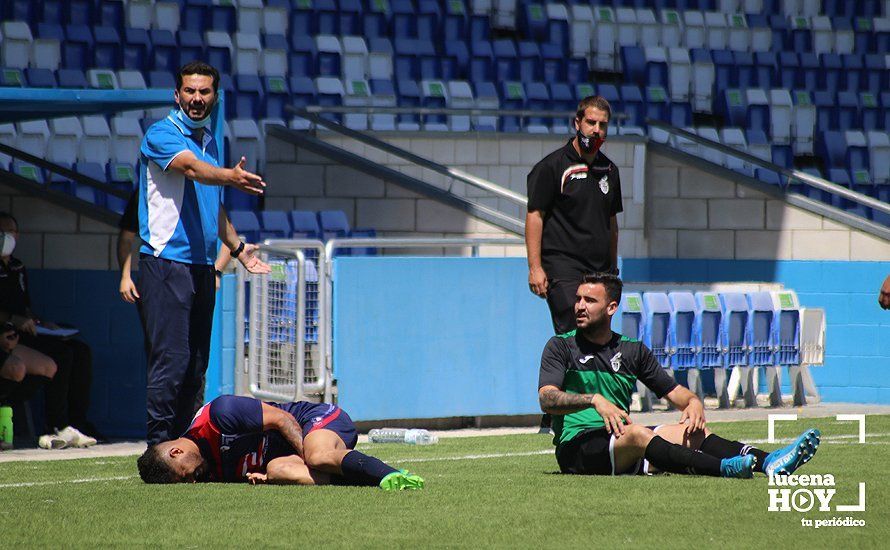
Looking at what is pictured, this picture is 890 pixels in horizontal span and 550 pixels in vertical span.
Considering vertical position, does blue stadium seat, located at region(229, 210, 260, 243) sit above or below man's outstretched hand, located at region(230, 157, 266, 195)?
above

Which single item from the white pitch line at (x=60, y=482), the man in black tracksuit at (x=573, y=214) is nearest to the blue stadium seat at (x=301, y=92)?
the man in black tracksuit at (x=573, y=214)

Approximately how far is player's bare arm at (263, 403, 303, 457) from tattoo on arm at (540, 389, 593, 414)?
3.54 ft

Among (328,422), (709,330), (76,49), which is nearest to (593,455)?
(328,422)

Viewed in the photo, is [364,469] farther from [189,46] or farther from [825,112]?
[825,112]

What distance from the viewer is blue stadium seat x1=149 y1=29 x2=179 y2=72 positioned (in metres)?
16.3

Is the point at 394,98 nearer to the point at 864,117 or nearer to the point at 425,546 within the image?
the point at 864,117

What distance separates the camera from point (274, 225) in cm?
1332

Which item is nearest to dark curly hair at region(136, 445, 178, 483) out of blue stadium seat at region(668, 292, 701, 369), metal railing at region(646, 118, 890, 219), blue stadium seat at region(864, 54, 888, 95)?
blue stadium seat at region(668, 292, 701, 369)

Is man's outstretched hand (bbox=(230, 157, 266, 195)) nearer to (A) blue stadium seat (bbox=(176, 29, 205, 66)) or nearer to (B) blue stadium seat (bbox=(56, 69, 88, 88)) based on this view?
(B) blue stadium seat (bbox=(56, 69, 88, 88))

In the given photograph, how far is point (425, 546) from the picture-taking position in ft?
16.1

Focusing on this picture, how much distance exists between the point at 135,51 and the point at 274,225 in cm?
396

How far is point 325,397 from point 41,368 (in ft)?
6.11

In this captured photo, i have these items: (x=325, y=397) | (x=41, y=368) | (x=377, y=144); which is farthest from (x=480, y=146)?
(x=41, y=368)

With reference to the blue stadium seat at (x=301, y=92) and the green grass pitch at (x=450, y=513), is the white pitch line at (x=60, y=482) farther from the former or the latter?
the blue stadium seat at (x=301, y=92)
